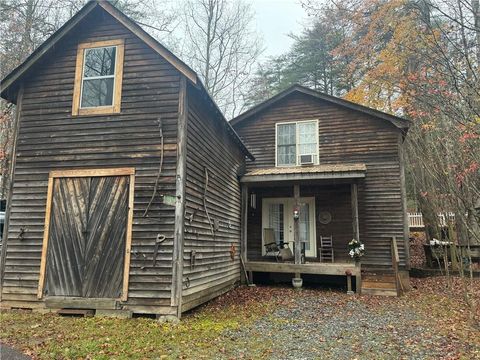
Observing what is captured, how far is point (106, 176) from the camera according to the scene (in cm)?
750

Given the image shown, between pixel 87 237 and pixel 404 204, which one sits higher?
pixel 404 204

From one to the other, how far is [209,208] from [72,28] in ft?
17.3

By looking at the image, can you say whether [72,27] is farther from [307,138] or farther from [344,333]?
[344,333]

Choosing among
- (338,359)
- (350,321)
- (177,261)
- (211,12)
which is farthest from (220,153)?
(211,12)

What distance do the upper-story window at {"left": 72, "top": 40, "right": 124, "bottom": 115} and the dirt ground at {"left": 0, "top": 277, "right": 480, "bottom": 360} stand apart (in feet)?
14.8

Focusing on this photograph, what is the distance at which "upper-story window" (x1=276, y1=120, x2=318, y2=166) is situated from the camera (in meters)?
13.0

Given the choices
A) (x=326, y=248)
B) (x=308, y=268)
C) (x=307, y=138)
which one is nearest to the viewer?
(x=308, y=268)

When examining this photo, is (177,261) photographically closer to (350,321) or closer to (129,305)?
(129,305)

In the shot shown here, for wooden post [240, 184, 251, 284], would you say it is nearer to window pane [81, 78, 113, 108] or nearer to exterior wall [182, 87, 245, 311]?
exterior wall [182, 87, 245, 311]

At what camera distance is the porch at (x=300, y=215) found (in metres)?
10.6

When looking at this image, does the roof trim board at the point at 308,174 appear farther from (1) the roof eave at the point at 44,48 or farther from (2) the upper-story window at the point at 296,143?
(1) the roof eave at the point at 44,48

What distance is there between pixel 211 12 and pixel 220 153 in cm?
1613

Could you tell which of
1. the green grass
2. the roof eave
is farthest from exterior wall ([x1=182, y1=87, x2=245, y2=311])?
the roof eave

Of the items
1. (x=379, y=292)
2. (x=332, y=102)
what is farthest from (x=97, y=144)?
(x=332, y=102)
